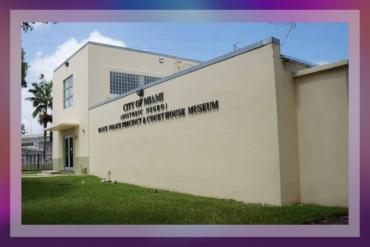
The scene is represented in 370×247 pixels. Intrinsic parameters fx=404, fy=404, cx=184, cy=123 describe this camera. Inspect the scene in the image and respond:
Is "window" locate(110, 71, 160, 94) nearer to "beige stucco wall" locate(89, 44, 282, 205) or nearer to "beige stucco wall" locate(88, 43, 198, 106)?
"beige stucco wall" locate(88, 43, 198, 106)

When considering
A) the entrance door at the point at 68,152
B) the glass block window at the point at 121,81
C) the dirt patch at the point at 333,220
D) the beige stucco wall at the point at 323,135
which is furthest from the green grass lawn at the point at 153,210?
the entrance door at the point at 68,152

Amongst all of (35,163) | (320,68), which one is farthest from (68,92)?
(320,68)

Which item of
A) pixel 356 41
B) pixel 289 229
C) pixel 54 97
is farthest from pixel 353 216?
pixel 54 97

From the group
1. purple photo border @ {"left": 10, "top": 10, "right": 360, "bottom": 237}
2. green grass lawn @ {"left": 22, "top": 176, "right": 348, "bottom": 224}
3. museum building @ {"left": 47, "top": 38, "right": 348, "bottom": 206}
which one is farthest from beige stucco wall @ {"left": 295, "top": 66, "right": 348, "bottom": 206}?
purple photo border @ {"left": 10, "top": 10, "right": 360, "bottom": 237}

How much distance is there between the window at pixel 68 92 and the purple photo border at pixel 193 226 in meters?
13.3

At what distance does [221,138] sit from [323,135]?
2195mm

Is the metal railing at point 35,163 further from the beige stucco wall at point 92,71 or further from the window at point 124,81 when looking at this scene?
the window at point 124,81

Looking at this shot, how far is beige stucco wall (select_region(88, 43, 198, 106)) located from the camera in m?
16.9

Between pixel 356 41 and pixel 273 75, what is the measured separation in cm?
198

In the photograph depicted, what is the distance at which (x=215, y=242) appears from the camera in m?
5.62

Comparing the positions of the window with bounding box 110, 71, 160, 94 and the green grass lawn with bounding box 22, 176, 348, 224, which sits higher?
the window with bounding box 110, 71, 160, 94

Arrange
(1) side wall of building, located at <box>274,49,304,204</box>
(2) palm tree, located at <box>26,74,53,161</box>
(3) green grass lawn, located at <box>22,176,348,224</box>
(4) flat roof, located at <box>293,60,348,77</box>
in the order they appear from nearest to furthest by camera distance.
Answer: (3) green grass lawn, located at <box>22,176,348,224</box>
(4) flat roof, located at <box>293,60,348,77</box>
(1) side wall of building, located at <box>274,49,304,204</box>
(2) palm tree, located at <box>26,74,53,161</box>

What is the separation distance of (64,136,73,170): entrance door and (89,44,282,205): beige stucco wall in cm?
780

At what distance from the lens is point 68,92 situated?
19656mm
